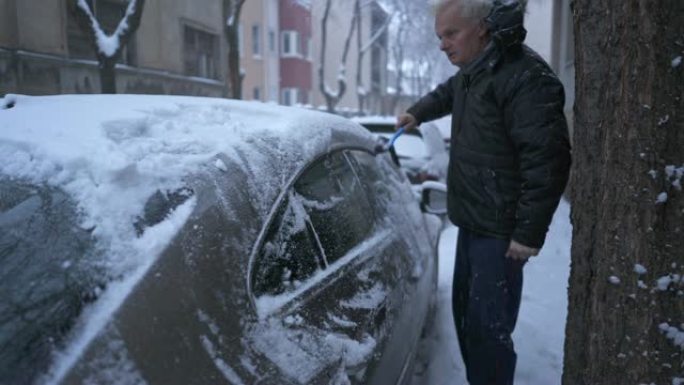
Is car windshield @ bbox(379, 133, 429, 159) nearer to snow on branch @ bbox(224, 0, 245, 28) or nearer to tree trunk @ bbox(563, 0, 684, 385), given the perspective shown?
tree trunk @ bbox(563, 0, 684, 385)

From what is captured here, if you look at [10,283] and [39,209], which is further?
[39,209]

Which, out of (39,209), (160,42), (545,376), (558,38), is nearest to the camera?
(39,209)

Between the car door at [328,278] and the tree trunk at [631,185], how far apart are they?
67cm

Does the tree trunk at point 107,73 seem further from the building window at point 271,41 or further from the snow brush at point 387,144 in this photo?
the building window at point 271,41

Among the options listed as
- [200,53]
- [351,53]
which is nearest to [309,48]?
[351,53]

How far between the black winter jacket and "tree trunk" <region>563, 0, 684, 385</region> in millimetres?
294

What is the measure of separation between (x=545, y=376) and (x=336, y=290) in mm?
1744

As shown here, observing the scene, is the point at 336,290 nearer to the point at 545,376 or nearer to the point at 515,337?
the point at 545,376

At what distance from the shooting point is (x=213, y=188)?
1459 mm

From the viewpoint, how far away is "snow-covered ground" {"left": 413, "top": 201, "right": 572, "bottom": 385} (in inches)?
117

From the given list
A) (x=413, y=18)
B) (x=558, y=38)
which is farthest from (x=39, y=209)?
(x=413, y=18)

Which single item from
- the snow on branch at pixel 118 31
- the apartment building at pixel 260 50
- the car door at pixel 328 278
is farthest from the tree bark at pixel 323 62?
the car door at pixel 328 278

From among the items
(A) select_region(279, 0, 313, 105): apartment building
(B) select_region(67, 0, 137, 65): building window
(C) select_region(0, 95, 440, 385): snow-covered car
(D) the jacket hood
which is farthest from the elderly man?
(A) select_region(279, 0, 313, 105): apartment building

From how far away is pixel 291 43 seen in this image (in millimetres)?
28141
